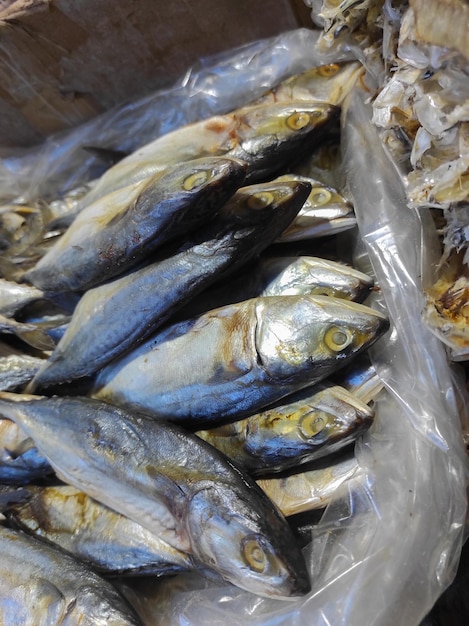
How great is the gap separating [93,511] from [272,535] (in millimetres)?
591

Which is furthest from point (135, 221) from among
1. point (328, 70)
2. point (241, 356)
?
point (328, 70)

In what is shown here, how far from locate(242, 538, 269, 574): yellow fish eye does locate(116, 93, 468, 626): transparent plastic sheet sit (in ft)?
0.62

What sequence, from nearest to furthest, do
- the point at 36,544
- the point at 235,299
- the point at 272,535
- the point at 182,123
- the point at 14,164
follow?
the point at 272,535 < the point at 36,544 < the point at 235,299 < the point at 182,123 < the point at 14,164

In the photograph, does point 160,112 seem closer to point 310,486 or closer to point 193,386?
point 193,386

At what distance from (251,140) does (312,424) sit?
90 cm

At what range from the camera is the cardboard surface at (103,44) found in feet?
6.04

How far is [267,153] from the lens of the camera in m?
1.67

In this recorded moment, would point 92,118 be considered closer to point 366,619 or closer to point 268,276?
point 268,276

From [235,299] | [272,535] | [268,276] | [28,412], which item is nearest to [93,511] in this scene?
[28,412]

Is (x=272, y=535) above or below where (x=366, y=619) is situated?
above

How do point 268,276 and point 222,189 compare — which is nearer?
point 222,189

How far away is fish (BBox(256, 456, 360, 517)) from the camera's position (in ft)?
4.62

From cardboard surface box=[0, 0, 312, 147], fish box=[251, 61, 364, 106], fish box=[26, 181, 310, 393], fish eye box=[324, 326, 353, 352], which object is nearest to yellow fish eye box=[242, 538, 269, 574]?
fish eye box=[324, 326, 353, 352]

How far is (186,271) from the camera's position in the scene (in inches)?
54.5
